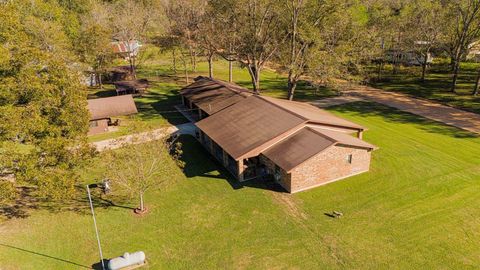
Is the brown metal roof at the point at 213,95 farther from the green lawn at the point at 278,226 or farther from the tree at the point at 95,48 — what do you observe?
the tree at the point at 95,48

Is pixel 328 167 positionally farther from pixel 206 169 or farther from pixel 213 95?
pixel 213 95

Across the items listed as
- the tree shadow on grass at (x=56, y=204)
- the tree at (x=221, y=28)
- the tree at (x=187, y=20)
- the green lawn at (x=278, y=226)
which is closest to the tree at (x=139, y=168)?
the green lawn at (x=278, y=226)

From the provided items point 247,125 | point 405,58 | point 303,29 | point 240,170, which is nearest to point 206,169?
point 240,170

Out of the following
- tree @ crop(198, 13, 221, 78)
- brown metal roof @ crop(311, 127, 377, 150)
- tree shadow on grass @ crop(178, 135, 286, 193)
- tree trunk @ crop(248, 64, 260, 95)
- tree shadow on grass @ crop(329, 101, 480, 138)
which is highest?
tree @ crop(198, 13, 221, 78)

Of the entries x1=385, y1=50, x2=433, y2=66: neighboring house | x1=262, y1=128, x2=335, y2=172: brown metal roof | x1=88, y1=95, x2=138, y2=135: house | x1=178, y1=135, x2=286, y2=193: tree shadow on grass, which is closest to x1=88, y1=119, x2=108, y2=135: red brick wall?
x1=88, y1=95, x2=138, y2=135: house

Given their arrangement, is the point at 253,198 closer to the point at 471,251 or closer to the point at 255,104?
the point at 255,104

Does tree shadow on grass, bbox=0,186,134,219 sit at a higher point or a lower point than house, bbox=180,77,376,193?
lower

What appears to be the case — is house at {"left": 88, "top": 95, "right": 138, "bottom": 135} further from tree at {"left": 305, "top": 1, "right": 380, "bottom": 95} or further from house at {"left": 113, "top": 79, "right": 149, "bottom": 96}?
tree at {"left": 305, "top": 1, "right": 380, "bottom": 95}
